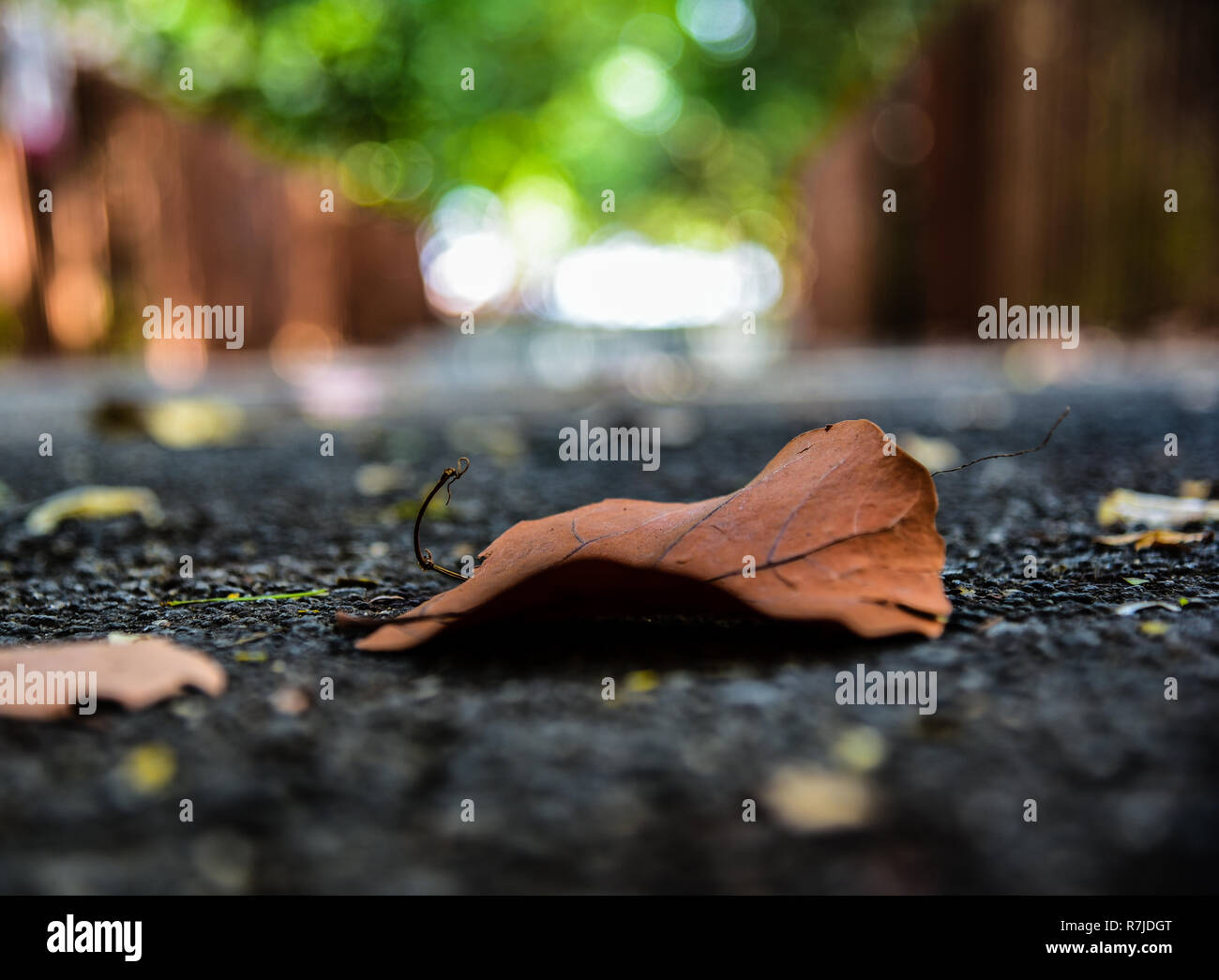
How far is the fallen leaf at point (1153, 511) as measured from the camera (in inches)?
60.3

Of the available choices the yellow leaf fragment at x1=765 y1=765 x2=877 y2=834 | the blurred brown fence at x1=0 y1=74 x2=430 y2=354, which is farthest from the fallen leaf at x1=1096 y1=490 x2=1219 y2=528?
the blurred brown fence at x1=0 y1=74 x2=430 y2=354

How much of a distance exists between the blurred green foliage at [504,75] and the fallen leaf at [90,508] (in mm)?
9642

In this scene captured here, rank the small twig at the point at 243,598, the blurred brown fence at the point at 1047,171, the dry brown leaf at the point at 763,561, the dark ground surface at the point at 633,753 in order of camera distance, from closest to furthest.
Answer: the dark ground surface at the point at 633,753 → the dry brown leaf at the point at 763,561 → the small twig at the point at 243,598 → the blurred brown fence at the point at 1047,171

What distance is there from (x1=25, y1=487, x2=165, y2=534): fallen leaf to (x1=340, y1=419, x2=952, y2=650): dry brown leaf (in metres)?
1.09

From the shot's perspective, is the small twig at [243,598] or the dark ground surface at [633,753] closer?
the dark ground surface at [633,753]

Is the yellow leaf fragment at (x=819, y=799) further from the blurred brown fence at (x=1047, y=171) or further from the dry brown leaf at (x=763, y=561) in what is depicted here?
the blurred brown fence at (x=1047, y=171)

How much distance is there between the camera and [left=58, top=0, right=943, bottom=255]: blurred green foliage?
12070 millimetres

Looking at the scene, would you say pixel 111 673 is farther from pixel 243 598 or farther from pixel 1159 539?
pixel 1159 539

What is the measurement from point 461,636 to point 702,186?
20.7 metres

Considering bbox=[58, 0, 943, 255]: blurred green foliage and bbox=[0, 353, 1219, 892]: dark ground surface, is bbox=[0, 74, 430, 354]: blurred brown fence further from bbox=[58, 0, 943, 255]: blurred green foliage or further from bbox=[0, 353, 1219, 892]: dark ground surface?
bbox=[0, 353, 1219, 892]: dark ground surface

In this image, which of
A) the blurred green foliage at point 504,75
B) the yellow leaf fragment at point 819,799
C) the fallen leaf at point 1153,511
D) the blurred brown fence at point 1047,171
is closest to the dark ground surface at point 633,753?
the yellow leaf fragment at point 819,799

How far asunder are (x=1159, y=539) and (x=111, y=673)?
1238 mm

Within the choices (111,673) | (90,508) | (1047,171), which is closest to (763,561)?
(111,673)
